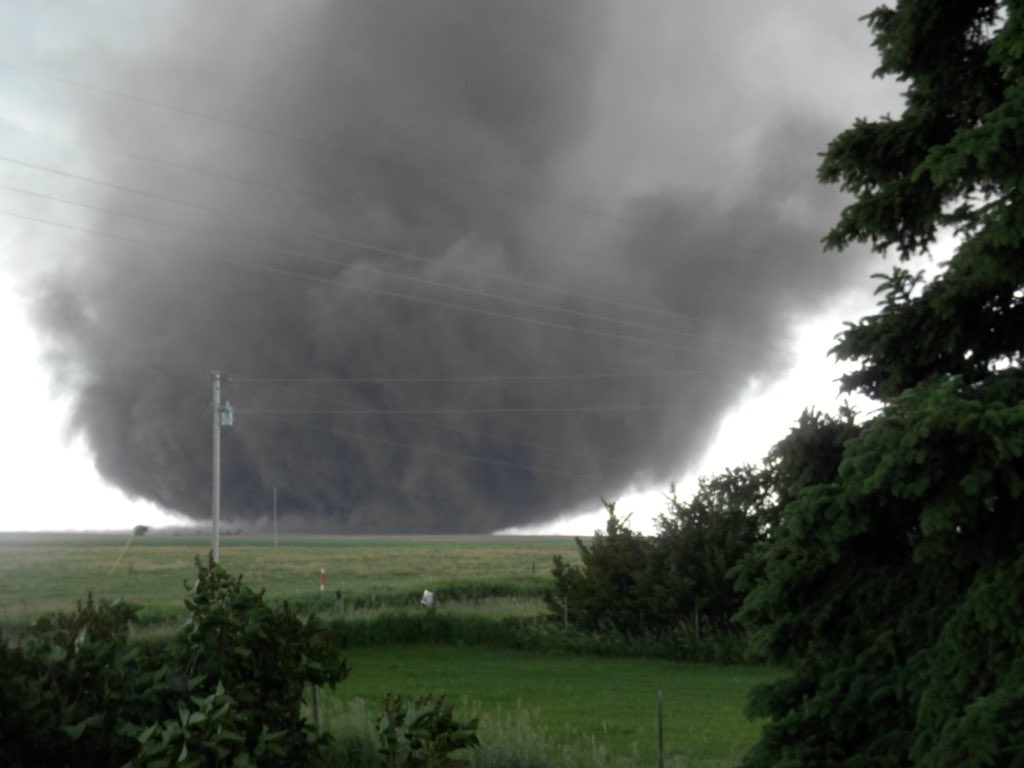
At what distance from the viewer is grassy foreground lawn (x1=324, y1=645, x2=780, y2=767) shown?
11.4 m

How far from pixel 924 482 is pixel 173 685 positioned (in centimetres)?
401

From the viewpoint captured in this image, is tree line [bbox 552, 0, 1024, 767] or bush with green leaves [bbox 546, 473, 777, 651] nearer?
tree line [bbox 552, 0, 1024, 767]

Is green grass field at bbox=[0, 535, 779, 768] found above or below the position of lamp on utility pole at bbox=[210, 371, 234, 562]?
below

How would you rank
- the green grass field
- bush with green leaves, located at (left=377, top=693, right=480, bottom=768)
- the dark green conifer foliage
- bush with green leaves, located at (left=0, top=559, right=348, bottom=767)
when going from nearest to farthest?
1. the dark green conifer foliage
2. bush with green leaves, located at (left=0, top=559, right=348, bottom=767)
3. bush with green leaves, located at (left=377, top=693, right=480, bottom=768)
4. the green grass field

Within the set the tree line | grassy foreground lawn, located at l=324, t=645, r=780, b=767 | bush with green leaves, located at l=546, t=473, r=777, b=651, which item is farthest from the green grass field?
the tree line

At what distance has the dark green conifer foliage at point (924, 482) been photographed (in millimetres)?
4996

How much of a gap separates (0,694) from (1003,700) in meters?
4.71

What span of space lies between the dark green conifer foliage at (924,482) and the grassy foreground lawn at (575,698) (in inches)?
126

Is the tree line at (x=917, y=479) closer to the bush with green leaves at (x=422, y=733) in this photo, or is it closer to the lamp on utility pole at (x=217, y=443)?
the bush with green leaves at (x=422, y=733)

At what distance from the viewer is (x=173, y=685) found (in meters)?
5.90

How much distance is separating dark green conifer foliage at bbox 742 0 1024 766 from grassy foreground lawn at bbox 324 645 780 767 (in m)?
3.21

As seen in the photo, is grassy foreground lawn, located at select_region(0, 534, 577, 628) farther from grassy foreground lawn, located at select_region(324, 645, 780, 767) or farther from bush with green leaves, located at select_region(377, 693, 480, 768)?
bush with green leaves, located at select_region(377, 693, 480, 768)

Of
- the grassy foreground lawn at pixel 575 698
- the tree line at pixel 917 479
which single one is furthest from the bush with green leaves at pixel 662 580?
the tree line at pixel 917 479

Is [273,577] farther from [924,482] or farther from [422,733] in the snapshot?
[924,482]
